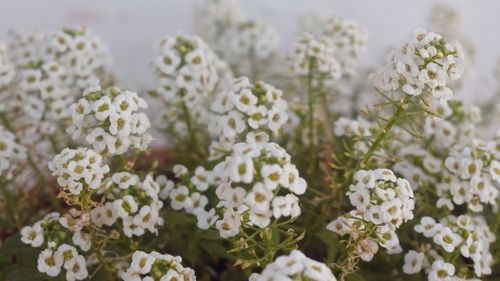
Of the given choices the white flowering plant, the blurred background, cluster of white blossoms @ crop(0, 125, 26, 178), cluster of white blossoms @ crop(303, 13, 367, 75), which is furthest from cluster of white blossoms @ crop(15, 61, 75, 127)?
the blurred background

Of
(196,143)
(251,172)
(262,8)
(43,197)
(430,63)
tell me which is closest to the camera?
(251,172)

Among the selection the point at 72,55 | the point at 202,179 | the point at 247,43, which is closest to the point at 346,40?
the point at 247,43

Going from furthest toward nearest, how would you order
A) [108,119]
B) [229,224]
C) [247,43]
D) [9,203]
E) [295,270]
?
[247,43] → [9,203] → [108,119] → [229,224] → [295,270]

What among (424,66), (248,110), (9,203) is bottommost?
(9,203)

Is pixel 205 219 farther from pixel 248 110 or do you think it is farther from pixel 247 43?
pixel 247 43

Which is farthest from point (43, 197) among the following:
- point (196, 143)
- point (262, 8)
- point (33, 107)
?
point (262, 8)

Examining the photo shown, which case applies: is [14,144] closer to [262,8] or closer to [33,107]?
[33,107]

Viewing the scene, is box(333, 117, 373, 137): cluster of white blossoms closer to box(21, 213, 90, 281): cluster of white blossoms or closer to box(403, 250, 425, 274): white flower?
box(403, 250, 425, 274): white flower
